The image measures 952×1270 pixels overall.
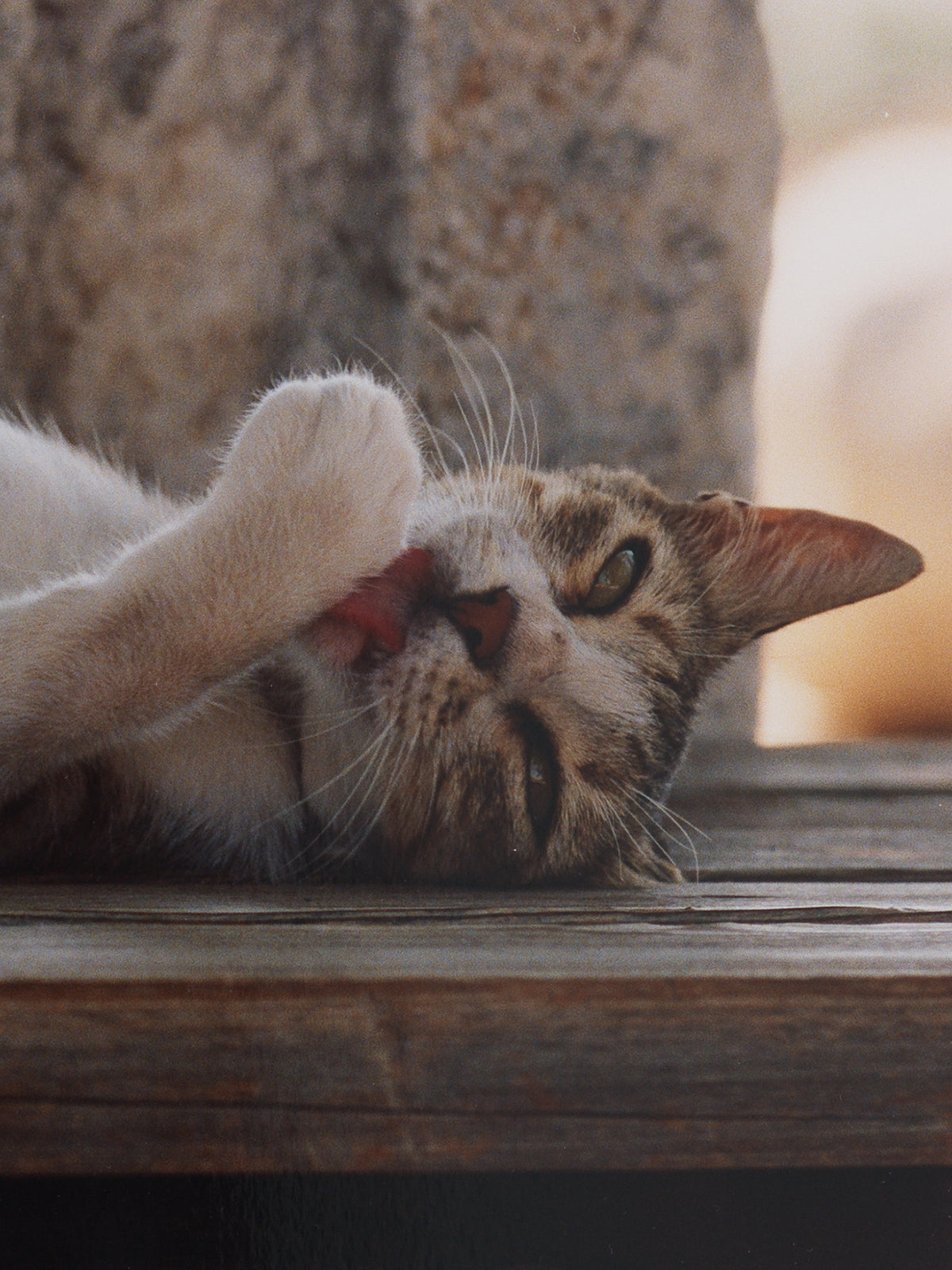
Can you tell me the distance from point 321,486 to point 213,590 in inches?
5.5

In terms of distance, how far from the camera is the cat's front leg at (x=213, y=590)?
1076mm

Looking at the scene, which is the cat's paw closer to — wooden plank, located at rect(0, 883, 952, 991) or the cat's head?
the cat's head

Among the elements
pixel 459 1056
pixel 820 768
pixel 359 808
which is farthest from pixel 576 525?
pixel 820 768

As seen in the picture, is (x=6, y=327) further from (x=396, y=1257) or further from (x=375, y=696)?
(x=396, y=1257)

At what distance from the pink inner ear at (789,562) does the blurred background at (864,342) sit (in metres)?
0.71

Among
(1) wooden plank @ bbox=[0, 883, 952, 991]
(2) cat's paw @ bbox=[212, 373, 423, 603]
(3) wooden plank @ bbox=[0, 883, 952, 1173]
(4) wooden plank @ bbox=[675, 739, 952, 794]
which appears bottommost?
(3) wooden plank @ bbox=[0, 883, 952, 1173]

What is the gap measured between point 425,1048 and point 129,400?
1.47m

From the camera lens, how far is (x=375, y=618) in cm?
122

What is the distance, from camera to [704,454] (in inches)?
84.4

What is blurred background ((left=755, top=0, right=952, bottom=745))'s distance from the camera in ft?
7.36

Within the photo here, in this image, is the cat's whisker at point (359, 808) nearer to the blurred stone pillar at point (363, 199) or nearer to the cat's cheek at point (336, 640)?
the cat's cheek at point (336, 640)

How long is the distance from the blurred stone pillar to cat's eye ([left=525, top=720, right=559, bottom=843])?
2.79 feet

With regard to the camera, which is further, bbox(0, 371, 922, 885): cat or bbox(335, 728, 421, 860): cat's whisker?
bbox(335, 728, 421, 860): cat's whisker

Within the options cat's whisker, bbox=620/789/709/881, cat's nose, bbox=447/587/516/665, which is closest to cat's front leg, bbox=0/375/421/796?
cat's nose, bbox=447/587/516/665
